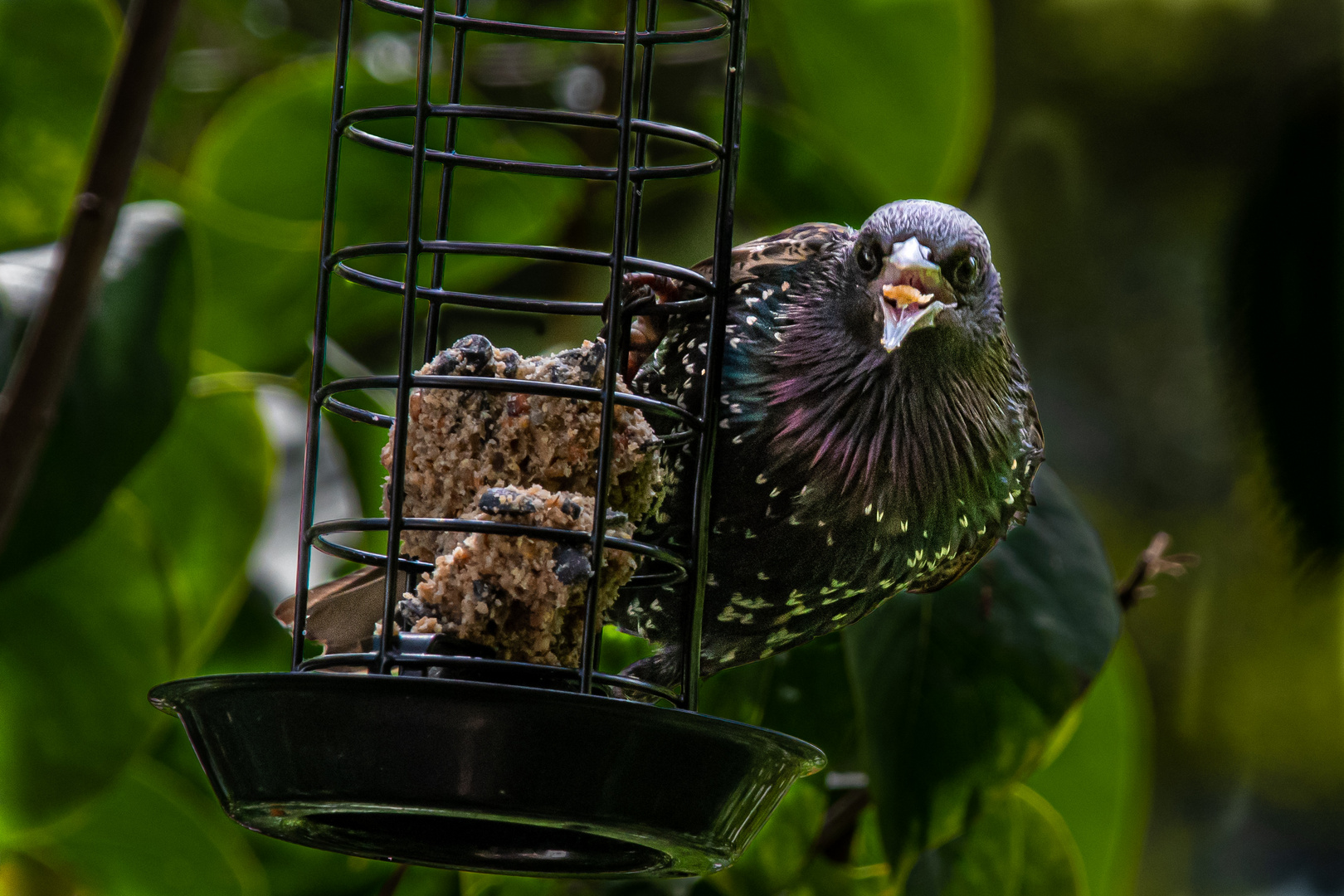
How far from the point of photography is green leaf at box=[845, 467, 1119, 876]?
1.96 meters

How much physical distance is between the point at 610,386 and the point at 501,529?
18 cm

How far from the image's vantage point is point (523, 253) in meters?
1.30

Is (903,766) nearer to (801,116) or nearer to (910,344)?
(910,344)

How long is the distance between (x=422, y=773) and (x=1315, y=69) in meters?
5.90

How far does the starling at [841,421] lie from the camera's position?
173cm

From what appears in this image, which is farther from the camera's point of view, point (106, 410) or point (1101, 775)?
point (1101, 775)

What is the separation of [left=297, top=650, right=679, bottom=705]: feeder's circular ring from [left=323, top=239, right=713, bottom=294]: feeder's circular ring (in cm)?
35

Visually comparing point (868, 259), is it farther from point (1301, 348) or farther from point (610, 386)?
Answer: point (1301, 348)

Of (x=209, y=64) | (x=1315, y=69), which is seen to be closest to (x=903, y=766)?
(x=209, y=64)

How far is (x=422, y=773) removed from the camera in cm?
116

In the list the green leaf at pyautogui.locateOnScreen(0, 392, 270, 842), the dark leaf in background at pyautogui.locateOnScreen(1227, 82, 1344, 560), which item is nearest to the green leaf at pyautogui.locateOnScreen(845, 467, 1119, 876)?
the green leaf at pyautogui.locateOnScreen(0, 392, 270, 842)

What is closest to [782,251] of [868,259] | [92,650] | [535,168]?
[868,259]

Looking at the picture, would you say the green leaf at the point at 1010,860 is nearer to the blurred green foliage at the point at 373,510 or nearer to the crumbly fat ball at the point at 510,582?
the blurred green foliage at the point at 373,510

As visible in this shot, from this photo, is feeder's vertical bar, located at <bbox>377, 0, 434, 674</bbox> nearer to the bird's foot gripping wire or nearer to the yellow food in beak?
the bird's foot gripping wire
